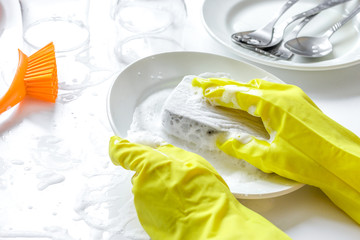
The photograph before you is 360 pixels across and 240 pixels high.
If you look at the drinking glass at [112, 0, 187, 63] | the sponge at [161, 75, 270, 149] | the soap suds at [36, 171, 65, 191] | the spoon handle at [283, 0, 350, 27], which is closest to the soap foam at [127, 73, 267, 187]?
the sponge at [161, 75, 270, 149]

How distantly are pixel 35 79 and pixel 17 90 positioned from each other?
33 mm

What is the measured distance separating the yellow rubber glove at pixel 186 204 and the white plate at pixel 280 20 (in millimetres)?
314

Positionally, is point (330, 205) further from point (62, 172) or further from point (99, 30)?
point (99, 30)

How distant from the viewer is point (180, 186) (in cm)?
49

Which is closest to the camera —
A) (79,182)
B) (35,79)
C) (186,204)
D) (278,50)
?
(186,204)

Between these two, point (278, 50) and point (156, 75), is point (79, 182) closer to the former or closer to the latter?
point (156, 75)

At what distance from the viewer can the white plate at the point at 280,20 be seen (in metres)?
0.76

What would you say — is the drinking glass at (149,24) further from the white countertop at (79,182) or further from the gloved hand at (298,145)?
the gloved hand at (298,145)

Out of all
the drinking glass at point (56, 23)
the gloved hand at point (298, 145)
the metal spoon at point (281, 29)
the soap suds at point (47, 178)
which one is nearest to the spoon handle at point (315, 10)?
the metal spoon at point (281, 29)

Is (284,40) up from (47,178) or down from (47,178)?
up

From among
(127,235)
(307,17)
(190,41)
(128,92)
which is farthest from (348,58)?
(127,235)

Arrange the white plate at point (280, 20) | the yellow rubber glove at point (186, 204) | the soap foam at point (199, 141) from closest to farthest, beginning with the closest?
the yellow rubber glove at point (186, 204) → the soap foam at point (199, 141) → the white plate at point (280, 20)

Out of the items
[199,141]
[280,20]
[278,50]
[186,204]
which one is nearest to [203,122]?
[199,141]

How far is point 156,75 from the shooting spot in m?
0.73
